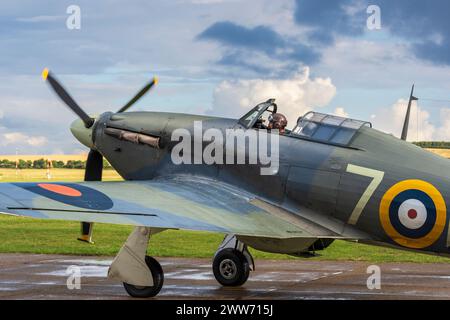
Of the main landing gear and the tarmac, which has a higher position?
the main landing gear

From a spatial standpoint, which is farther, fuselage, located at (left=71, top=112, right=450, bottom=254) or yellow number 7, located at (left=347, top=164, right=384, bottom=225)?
yellow number 7, located at (left=347, top=164, right=384, bottom=225)

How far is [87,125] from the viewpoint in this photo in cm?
1647

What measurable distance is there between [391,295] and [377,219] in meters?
2.35

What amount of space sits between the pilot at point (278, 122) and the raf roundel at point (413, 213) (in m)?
2.73

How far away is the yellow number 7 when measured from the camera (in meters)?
12.2

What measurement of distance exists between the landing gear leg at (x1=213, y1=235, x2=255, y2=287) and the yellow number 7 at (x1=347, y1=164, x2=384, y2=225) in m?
3.15

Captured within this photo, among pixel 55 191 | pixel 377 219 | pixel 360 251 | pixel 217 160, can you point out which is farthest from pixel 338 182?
pixel 360 251

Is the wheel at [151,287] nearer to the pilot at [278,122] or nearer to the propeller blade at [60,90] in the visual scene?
the pilot at [278,122]

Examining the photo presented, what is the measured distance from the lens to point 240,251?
15.1m

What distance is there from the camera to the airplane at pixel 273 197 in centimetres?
1181

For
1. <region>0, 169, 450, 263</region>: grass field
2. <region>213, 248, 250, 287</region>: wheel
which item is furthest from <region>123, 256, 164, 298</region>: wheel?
<region>0, 169, 450, 263</region>: grass field

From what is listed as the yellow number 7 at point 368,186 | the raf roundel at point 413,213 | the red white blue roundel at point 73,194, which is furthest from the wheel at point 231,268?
the raf roundel at point 413,213

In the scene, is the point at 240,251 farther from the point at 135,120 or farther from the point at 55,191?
the point at 55,191

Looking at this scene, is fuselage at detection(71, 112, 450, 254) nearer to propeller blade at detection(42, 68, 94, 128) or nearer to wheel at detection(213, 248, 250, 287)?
wheel at detection(213, 248, 250, 287)
